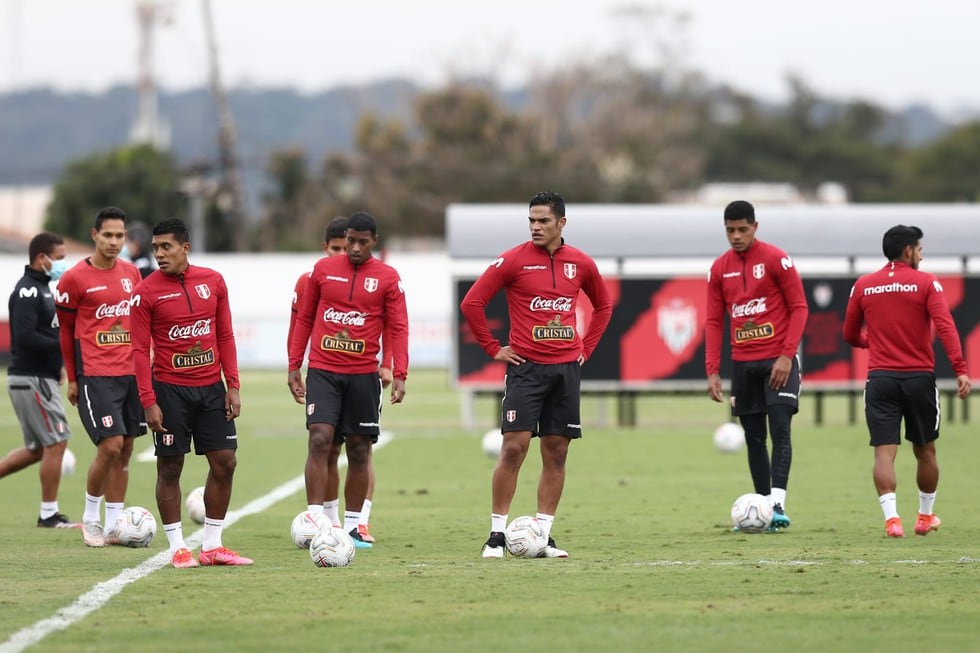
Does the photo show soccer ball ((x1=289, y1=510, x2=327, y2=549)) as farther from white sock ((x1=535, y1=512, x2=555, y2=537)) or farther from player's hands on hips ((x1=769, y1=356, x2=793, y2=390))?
player's hands on hips ((x1=769, y1=356, x2=793, y2=390))

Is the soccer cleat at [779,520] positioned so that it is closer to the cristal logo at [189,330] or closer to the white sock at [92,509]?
the cristal logo at [189,330]

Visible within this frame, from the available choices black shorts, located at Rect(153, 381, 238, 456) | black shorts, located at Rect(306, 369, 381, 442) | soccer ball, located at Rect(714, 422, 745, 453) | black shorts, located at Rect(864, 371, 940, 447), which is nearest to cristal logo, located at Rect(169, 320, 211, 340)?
black shorts, located at Rect(153, 381, 238, 456)

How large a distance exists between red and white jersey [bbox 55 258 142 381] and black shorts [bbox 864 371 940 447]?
18.2ft

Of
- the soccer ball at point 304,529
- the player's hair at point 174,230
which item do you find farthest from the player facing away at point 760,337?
the player's hair at point 174,230

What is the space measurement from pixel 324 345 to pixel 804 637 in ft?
15.7

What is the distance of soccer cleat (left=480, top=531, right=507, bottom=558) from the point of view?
35.6 feet

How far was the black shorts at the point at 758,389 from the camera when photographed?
41.3ft

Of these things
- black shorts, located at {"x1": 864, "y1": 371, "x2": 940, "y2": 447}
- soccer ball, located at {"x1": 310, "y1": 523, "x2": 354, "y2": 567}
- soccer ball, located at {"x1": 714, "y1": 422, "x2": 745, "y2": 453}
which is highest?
black shorts, located at {"x1": 864, "y1": 371, "x2": 940, "y2": 447}

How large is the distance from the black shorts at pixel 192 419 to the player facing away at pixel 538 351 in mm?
1756

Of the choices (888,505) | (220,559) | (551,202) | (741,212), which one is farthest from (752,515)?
(220,559)

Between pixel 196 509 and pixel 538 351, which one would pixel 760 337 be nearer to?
pixel 538 351

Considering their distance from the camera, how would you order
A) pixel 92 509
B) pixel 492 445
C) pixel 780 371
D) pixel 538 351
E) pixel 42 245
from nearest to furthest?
1. pixel 538 351
2. pixel 780 371
3. pixel 92 509
4. pixel 42 245
5. pixel 492 445

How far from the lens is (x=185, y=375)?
10750 millimetres

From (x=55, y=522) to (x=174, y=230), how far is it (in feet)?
13.1
